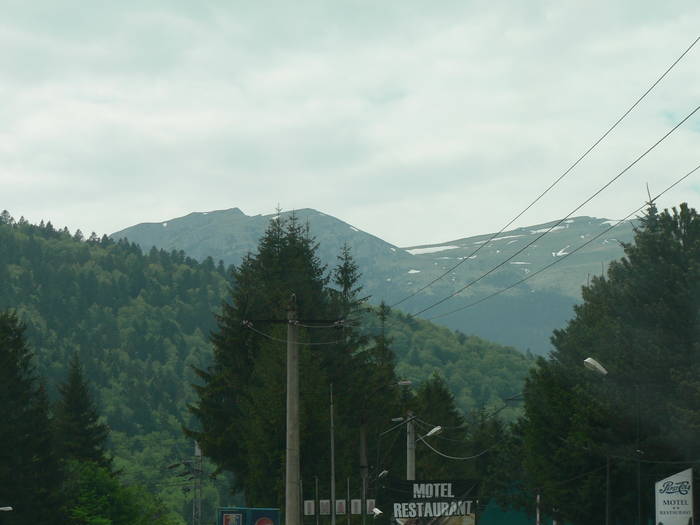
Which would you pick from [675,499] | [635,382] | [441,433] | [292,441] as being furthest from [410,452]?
[441,433]

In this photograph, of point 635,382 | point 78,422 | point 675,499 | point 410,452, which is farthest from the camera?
point 78,422

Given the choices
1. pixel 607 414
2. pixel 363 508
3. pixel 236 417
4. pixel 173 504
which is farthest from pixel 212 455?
pixel 173 504

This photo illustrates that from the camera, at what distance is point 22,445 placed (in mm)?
63875

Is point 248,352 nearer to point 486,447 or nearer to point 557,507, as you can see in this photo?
point 557,507

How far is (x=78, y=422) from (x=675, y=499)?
6397 centimetres

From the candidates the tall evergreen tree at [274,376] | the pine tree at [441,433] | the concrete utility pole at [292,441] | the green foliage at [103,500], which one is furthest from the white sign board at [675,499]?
the green foliage at [103,500]

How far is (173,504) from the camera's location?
190 metres

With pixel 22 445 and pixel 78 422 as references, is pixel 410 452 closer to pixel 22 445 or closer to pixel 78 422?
pixel 22 445

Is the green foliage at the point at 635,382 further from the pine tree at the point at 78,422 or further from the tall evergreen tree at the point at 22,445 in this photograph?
the pine tree at the point at 78,422

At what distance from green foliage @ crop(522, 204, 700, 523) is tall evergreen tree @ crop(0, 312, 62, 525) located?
27531mm

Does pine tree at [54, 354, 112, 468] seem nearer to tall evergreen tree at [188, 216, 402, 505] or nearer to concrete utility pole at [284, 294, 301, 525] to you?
tall evergreen tree at [188, 216, 402, 505]

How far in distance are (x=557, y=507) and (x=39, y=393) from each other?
1205 inches

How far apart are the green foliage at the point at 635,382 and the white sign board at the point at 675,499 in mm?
2284

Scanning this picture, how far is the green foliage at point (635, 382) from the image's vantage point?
4528 cm
